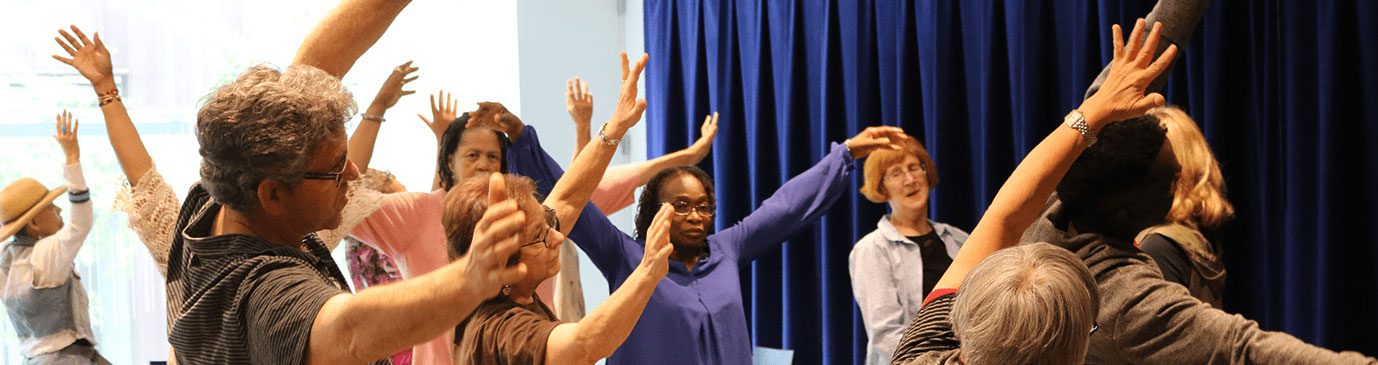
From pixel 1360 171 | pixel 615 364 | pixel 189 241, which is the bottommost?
pixel 615 364

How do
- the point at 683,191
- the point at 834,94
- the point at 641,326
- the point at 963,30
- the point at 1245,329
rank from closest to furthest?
1. the point at 1245,329
2. the point at 641,326
3. the point at 683,191
4. the point at 963,30
5. the point at 834,94

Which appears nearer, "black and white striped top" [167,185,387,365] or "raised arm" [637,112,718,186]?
"black and white striped top" [167,185,387,365]

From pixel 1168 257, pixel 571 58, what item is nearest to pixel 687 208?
pixel 1168 257

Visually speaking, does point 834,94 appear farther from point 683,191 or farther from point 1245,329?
point 1245,329

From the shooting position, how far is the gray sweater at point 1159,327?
5.16 ft

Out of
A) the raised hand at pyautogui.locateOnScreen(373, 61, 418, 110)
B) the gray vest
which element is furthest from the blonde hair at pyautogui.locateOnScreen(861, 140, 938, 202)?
the gray vest

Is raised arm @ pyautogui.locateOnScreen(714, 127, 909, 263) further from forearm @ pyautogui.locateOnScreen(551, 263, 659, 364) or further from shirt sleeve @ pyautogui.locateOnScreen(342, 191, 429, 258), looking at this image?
forearm @ pyautogui.locateOnScreen(551, 263, 659, 364)

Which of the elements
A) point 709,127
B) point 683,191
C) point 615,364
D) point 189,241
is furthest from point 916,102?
point 189,241

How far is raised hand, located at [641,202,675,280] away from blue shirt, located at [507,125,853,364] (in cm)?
106

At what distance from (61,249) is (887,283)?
2878 mm

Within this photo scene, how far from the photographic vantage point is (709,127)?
12.9ft

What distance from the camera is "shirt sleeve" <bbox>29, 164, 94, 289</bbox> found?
4496 millimetres

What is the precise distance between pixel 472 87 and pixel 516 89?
0.20 metres

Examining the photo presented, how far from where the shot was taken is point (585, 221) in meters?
3.02
